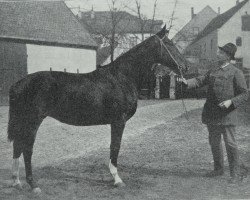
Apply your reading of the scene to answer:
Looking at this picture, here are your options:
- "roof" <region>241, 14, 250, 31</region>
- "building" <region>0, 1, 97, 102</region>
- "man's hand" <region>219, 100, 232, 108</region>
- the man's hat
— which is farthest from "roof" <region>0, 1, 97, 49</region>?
"roof" <region>241, 14, 250, 31</region>

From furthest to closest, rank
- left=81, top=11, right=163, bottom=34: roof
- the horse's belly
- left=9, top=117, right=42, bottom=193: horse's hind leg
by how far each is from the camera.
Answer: left=81, top=11, right=163, bottom=34: roof < the horse's belly < left=9, top=117, right=42, bottom=193: horse's hind leg

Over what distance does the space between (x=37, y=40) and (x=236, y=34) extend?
29918 mm

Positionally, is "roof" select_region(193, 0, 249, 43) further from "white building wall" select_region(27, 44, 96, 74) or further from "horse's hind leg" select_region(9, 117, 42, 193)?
"horse's hind leg" select_region(9, 117, 42, 193)

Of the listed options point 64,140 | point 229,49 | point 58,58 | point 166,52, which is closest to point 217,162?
point 229,49

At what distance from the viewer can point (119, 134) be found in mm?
6777

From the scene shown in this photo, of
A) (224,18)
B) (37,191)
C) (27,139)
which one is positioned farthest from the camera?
(224,18)

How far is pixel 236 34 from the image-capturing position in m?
51.0

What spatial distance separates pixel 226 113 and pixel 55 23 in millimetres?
25854

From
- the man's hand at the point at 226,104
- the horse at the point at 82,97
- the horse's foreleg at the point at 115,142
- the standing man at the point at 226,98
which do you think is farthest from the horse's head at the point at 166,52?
the horse's foreleg at the point at 115,142

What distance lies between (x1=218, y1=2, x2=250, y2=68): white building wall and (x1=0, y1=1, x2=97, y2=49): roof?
2359cm

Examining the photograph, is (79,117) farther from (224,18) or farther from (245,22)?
(224,18)

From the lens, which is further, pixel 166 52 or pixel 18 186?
pixel 166 52

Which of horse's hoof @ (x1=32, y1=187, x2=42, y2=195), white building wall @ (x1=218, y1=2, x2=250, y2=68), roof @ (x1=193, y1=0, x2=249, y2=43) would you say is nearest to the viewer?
horse's hoof @ (x1=32, y1=187, x2=42, y2=195)

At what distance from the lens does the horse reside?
6.38m
